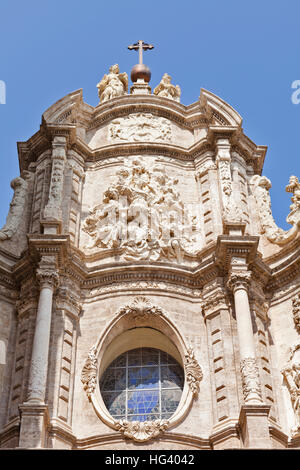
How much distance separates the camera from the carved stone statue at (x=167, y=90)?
92.5 feet

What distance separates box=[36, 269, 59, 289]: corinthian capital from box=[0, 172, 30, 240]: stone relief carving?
9.26 ft

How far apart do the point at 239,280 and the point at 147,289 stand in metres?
2.50

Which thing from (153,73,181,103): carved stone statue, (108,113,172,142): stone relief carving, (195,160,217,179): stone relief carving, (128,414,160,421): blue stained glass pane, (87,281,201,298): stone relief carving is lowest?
(128,414,160,421): blue stained glass pane

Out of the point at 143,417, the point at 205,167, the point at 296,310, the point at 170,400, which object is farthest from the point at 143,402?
the point at 205,167

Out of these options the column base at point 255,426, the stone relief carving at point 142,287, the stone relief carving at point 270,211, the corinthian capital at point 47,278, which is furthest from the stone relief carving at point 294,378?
the corinthian capital at point 47,278

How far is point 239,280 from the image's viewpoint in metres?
19.9

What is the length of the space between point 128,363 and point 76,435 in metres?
2.86

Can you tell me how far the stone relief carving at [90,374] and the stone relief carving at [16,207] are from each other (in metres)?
4.93

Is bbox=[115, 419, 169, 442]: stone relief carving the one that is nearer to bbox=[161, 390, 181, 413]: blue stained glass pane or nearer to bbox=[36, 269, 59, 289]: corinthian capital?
bbox=[161, 390, 181, 413]: blue stained glass pane

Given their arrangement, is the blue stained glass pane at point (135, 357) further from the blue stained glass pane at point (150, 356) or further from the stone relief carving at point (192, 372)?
the stone relief carving at point (192, 372)

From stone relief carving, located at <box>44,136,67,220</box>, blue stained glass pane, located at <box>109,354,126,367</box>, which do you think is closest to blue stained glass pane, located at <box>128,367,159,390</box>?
blue stained glass pane, located at <box>109,354,126,367</box>

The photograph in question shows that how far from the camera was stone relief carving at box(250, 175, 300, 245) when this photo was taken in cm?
2200

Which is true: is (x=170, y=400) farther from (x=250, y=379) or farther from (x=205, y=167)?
(x=205, y=167)
